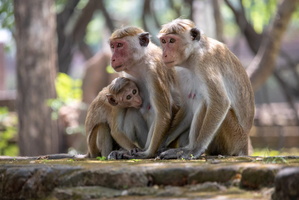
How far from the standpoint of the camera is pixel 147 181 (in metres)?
5.20

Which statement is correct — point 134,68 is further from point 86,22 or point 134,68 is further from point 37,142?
point 86,22

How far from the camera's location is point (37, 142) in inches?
517

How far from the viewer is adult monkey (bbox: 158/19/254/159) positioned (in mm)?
6805

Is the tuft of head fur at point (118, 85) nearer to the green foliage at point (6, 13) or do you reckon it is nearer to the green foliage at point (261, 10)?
the green foliage at point (6, 13)

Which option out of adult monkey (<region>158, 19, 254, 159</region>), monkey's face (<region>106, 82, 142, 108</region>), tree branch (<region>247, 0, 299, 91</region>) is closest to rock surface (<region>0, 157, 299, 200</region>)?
adult monkey (<region>158, 19, 254, 159</region>)

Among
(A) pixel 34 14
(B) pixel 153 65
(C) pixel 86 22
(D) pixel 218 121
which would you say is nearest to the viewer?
(D) pixel 218 121

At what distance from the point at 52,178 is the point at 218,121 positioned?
216cm

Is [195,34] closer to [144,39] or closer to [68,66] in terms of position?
[144,39]

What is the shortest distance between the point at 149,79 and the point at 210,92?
82 cm

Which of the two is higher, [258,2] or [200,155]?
[258,2]

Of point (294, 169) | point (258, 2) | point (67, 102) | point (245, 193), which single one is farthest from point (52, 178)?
point (258, 2)

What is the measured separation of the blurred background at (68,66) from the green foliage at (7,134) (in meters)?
0.03

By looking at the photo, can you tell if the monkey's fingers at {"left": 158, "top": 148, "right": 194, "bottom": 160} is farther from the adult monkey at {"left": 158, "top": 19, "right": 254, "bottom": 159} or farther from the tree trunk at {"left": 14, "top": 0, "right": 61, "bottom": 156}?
the tree trunk at {"left": 14, "top": 0, "right": 61, "bottom": 156}

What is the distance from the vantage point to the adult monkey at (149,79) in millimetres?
7176
